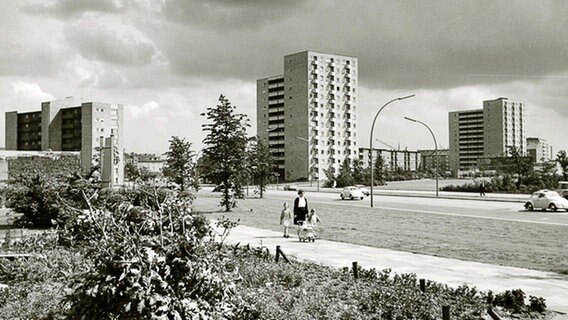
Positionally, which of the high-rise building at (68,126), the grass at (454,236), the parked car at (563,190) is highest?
the high-rise building at (68,126)

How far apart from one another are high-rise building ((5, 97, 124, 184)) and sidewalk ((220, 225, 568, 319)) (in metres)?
95.0

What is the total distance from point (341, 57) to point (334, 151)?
69.2ft

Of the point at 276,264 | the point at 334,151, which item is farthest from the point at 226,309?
the point at 334,151

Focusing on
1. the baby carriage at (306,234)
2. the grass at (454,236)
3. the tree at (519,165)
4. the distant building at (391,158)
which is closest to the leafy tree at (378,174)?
Result: the tree at (519,165)

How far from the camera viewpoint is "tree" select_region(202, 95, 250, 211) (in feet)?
101

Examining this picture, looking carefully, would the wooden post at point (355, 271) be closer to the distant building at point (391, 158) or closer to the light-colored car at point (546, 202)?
the light-colored car at point (546, 202)

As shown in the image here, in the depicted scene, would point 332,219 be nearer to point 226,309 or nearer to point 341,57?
point 226,309

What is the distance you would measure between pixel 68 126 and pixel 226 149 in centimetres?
9435

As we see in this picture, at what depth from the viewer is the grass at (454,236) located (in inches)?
555

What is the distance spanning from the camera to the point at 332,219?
26812 millimetres

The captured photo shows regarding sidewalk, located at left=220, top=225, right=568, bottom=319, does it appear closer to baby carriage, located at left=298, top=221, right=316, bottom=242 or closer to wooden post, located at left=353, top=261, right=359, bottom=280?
baby carriage, located at left=298, top=221, right=316, bottom=242

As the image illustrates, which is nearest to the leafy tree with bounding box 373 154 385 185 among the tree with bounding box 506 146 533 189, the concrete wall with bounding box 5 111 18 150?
the tree with bounding box 506 146 533 189

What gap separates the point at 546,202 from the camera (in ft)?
112

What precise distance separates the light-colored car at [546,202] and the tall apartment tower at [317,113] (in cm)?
7422
